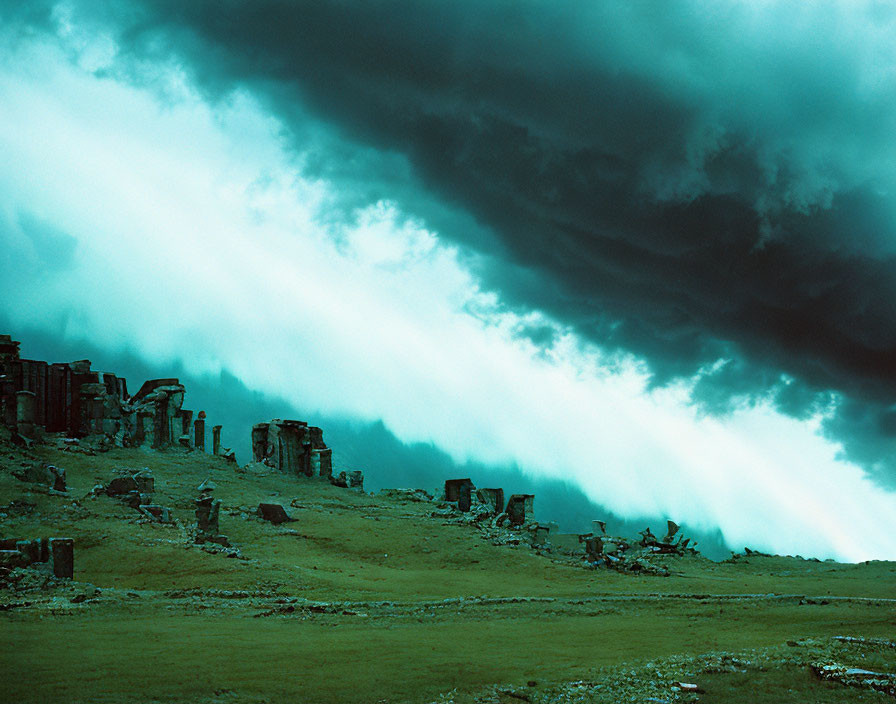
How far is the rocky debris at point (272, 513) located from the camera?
49.4m

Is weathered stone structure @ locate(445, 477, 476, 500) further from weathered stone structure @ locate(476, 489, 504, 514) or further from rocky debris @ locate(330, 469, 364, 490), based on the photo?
rocky debris @ locate(330, 469, 364, 490)

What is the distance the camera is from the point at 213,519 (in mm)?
41344

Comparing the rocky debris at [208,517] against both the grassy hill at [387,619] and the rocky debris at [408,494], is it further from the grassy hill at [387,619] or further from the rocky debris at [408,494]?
the rocky debris at [408,494]

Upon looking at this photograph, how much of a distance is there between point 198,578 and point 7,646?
14.5 m

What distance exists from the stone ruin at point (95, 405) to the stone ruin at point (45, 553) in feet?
108

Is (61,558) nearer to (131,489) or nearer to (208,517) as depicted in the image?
(208,517)

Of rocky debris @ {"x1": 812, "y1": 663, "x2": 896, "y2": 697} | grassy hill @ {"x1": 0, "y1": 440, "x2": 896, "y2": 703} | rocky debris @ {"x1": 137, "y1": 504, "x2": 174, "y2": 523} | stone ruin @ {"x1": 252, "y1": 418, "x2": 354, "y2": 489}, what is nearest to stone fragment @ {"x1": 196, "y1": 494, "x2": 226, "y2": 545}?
grassy hill @ {"x1": 0, "y1": 440, "x2": 896, "y2": 703}

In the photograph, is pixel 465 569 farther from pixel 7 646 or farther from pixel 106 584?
pixel 7 646

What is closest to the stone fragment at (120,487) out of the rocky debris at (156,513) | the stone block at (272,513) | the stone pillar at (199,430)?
the rocky debris at (156,513)

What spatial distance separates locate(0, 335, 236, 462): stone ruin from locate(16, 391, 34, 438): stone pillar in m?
0.10

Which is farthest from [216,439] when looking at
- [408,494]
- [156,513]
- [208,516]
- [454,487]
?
[208,516]

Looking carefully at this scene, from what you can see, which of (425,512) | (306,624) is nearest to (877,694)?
(306,624)

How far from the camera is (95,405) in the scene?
65.9m

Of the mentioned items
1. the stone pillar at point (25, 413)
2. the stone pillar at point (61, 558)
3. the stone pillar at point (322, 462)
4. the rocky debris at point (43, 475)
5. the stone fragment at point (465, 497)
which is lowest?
the stone pillar at point (61, 558)
